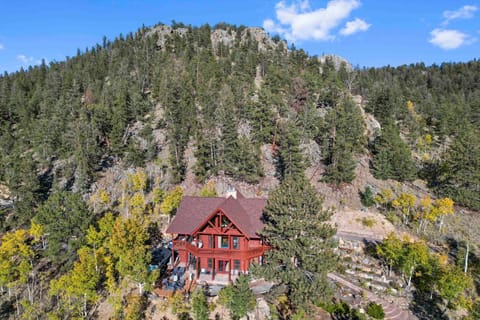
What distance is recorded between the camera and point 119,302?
26.4m

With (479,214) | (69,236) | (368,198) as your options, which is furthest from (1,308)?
(479,214)

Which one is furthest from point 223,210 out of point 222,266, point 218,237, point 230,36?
point 230,36

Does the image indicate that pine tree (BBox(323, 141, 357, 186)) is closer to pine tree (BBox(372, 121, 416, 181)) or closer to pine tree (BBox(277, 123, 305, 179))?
pine tree (BBox(277, 123, 305, 179))

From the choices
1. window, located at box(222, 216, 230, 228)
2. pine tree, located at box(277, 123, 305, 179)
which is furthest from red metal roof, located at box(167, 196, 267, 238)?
pine tree, located at box(277, 123, 305, 179)

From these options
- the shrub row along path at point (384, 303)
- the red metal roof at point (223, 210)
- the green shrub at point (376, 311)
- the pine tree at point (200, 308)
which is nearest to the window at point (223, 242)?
the red metal roof at point (223, 210)

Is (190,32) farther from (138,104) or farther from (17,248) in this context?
(17,248)

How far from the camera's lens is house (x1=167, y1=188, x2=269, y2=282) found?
28.5 meters

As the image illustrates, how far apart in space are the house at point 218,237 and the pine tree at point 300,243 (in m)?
3.43

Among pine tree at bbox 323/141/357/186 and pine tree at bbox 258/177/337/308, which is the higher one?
pine tree at bbox 323/141/357/186

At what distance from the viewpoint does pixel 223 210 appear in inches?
1091

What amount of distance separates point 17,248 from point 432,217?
55163 mm

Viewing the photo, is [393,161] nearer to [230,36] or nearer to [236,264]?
[236,264]

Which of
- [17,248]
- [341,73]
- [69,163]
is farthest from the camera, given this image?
[341,73]

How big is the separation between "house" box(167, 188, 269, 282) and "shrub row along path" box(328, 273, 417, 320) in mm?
9305
